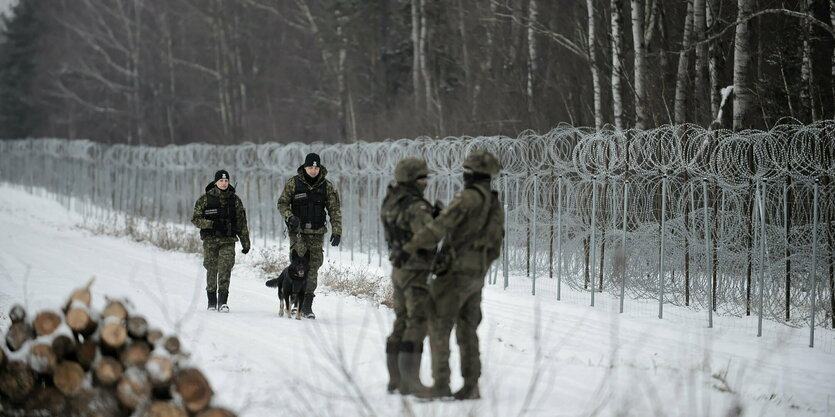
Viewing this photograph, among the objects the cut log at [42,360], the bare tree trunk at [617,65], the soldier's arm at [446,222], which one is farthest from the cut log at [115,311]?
the bare tree trunk at [617,65]

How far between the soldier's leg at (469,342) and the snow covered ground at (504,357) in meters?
0.11

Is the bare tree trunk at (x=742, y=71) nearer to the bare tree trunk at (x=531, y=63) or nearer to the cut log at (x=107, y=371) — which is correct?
the bare tree trunk at (x=531, y=63)

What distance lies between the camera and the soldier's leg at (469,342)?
237 inches

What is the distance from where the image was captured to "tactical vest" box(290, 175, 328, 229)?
9.58 meters

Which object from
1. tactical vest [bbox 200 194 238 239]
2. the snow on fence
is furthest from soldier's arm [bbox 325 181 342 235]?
the snow on fence

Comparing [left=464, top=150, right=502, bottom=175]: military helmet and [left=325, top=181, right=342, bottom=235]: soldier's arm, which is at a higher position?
[left=464, top=150, right=502, bottom=175]: military helmet

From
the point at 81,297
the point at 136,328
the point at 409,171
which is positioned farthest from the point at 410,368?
the point at 81,297

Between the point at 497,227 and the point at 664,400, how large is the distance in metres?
1.67

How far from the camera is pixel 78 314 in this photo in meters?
5.77

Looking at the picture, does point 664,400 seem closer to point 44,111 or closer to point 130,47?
point 130,47

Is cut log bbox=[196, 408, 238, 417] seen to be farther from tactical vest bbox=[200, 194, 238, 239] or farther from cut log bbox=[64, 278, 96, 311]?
tactical vest bbox=[200, 194, 238, 239]

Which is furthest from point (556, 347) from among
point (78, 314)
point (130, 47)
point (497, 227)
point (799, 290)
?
point (130, 47)

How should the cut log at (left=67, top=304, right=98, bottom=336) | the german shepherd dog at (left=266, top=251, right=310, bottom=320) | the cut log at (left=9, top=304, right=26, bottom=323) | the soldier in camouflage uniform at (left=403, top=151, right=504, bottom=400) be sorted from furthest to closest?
1. the german shepherd dog at (left=266, top=251, right=310, bottom=320)
2. the cut log at (left=9, top=304, right=26, bottom=323)
3. the soldier in camouflage uniform at (left=403, top=151, right=504, bottom=400)
4. the cut log at (left=67, top=304, right=98, bottom=336)

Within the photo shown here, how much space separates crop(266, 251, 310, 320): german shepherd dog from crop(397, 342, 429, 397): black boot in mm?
3510
